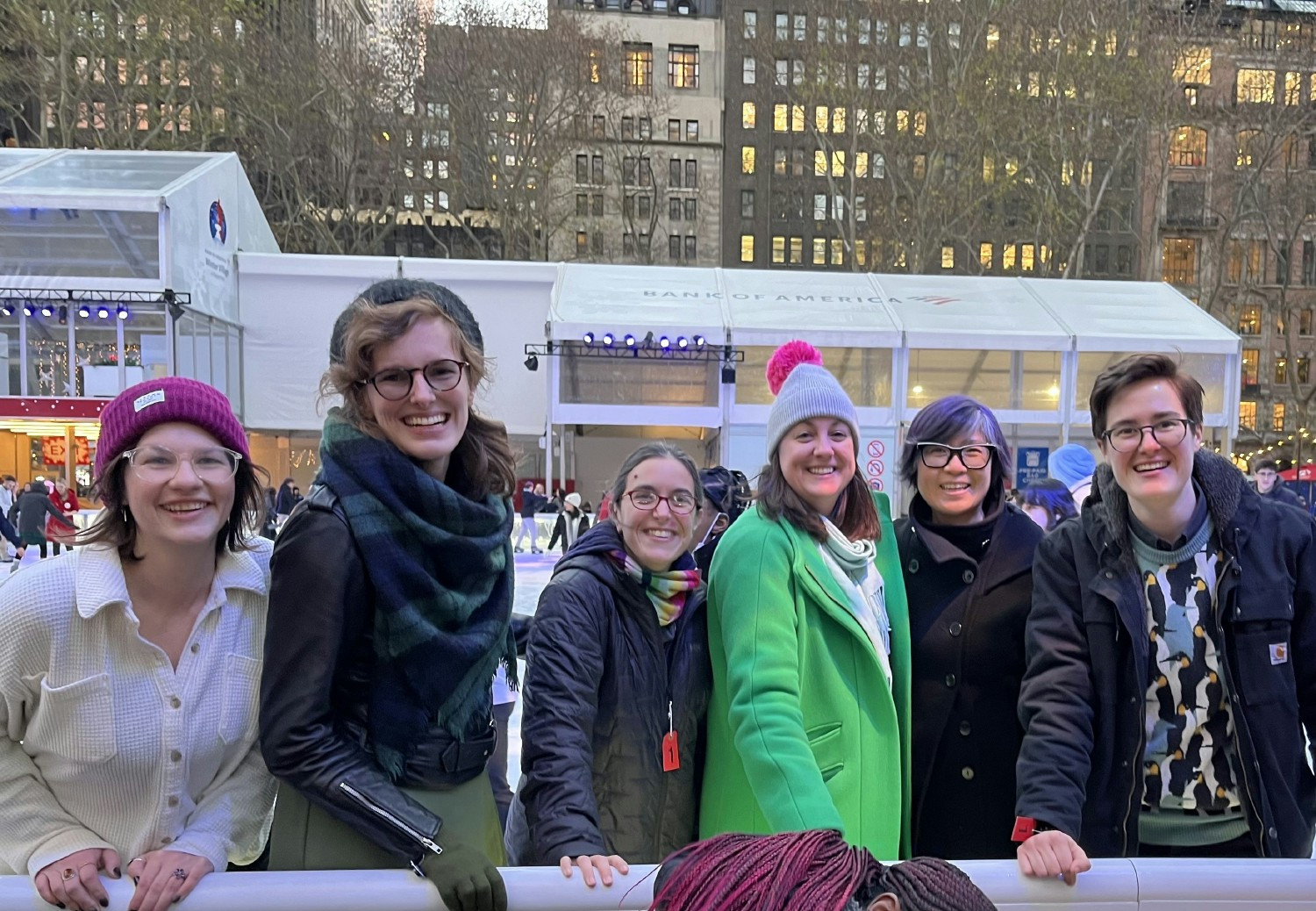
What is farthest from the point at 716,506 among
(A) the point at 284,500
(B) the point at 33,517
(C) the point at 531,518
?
(A) the point at 284,500

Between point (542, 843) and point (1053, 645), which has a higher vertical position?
point (1053, 645)

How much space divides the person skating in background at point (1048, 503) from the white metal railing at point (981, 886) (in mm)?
3421

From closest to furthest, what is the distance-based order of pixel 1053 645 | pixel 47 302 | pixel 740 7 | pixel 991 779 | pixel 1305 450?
pixel 1053 645, pixel 991 779, pixel 47 302, pixel 1305 450, pixel 740 7

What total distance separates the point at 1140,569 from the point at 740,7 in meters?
51.0

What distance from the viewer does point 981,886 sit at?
1.30 meters

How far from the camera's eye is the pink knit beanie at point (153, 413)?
58.7 inches

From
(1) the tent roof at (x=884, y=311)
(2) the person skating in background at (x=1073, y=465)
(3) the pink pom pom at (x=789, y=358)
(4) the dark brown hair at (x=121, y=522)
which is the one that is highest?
(1) the tent roof at (x=884, y=311)

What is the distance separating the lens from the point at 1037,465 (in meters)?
16.1

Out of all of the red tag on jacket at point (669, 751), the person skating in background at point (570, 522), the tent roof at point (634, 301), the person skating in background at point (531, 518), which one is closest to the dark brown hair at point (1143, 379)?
the red tag on jacket at point (669, 751)

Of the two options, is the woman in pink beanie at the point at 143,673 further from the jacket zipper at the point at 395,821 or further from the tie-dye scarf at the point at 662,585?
the tie-dye scarf at the point at 662,585

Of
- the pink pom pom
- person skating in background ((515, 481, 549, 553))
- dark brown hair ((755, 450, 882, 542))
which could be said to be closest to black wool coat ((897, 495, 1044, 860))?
dark brown hair ((755, 450, 882, 542))

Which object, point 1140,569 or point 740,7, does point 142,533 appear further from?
point 740,7

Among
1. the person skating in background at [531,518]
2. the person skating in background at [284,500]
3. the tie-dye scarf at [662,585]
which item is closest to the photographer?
the tie-dye scarf at [662,585]

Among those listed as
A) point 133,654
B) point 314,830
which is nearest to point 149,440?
point 133,654
